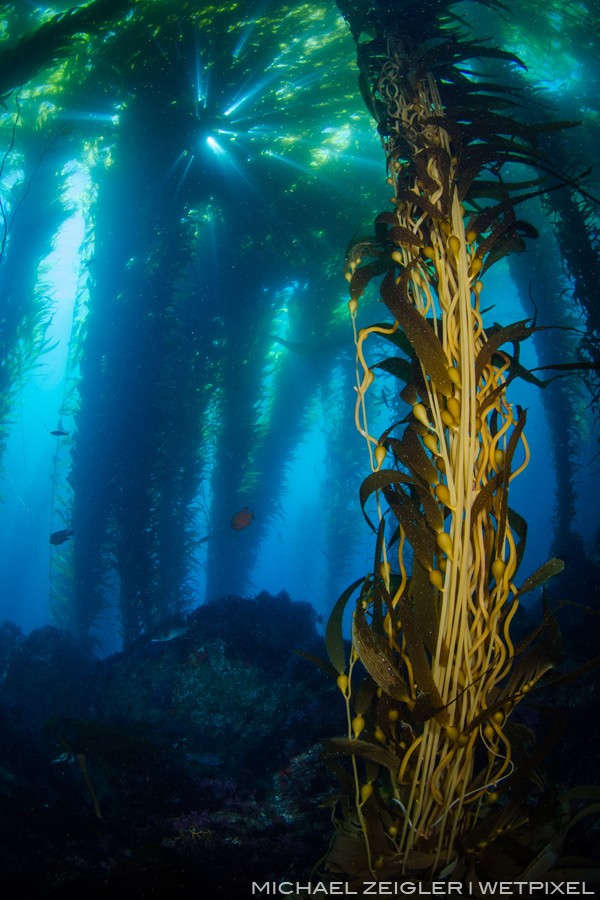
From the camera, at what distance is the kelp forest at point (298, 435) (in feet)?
3.92

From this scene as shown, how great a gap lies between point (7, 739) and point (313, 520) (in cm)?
5702

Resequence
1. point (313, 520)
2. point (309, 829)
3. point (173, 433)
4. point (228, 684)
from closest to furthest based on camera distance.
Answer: point (309, 829) → point (228, 684) → point (173, 433) → point (313, 520)

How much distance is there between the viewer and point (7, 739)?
4.21 metres

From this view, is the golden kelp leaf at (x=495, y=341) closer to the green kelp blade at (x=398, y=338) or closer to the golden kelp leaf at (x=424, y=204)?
the green kelp blade at (x=398, y=338)

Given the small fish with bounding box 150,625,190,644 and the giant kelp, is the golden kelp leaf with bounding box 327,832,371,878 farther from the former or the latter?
the giant kelp

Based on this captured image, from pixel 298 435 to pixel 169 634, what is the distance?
777cm

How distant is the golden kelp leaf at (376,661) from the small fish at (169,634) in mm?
5566

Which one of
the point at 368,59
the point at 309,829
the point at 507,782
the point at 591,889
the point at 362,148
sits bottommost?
the point at 309,829

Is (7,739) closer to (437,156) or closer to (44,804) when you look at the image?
(44,804)

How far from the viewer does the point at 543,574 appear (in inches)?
50.3

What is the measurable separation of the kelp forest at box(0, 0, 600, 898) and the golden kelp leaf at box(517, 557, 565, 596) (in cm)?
2

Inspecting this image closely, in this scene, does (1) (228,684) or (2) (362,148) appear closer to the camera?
(1) (228,684)

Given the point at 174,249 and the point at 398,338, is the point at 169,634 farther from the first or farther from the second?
the point at 174,249

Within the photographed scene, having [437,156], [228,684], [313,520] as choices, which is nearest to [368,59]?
[437,156]
